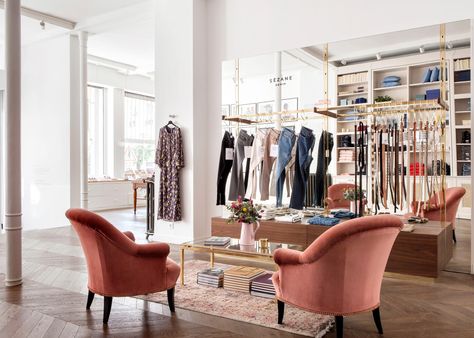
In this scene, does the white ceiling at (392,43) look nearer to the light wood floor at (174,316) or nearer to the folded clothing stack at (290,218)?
the folded clothing stack at (290,218)

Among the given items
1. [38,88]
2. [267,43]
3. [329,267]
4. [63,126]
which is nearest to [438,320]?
[329,267]

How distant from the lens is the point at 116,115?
11430 millimetres

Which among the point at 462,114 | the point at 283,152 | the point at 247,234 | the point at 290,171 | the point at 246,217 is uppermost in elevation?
the point at 462,114

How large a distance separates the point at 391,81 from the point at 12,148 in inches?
167

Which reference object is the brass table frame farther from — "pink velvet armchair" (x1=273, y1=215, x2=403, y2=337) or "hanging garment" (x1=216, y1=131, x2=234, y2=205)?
"hanging garment" (x1=216, y1=131, x2=234, y2=205)

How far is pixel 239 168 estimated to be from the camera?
5840 mm

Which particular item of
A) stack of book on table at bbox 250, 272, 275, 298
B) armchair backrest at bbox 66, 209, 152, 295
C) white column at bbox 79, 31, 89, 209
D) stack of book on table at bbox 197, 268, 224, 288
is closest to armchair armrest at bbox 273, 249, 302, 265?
stack of book on table at bbox 250, 272, 275, 298

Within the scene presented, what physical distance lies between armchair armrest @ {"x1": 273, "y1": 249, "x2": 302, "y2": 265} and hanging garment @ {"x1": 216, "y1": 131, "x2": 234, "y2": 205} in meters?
3.08

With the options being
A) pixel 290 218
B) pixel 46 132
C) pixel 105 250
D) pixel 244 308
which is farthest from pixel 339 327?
pixel 46 132

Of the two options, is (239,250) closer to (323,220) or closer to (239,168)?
(323,220)

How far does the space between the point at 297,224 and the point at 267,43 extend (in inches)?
100

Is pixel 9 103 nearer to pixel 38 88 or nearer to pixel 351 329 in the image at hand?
pixel 351 329

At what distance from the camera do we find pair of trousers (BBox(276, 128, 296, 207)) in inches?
213

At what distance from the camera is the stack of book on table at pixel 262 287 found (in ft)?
11.8
